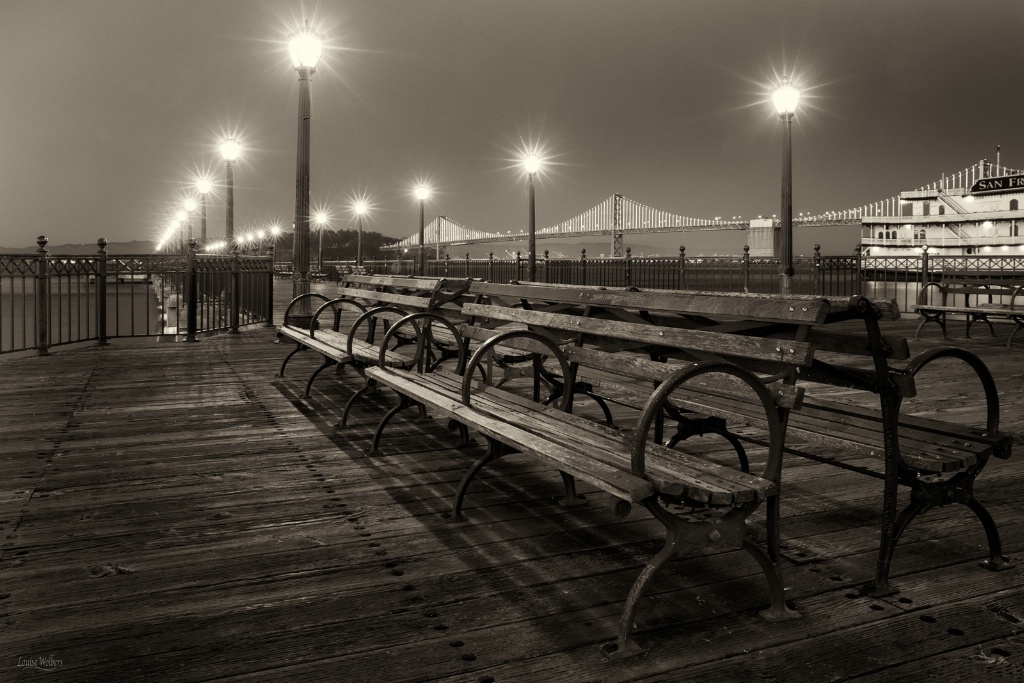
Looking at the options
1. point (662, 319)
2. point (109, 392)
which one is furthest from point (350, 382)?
point (662, 319)

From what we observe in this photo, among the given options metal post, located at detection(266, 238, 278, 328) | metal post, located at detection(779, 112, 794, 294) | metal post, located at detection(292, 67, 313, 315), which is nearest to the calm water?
metal post, located at detection(266, 238, 278, 328)

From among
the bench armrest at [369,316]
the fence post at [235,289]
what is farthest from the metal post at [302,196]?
the bench armrest at [369,316]

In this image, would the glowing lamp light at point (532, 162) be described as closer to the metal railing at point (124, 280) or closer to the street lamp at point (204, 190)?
the street lamp at point (204, 190)

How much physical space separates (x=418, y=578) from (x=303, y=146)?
8.75 m

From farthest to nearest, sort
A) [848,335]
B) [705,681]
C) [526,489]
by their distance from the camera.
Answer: [526,489], [848,335], [705,681]

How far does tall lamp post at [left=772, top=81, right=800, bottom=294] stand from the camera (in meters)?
14.2

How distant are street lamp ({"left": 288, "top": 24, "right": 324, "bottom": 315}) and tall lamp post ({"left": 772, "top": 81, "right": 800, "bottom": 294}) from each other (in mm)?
7874

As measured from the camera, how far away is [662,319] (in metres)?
4.38

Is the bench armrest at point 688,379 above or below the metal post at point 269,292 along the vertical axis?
below

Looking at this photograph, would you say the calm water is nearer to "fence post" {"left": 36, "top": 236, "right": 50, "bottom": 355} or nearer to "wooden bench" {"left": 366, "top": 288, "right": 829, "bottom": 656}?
"fence post" {"left": 36, "top": 236, "right": 50, "bottom": 355}

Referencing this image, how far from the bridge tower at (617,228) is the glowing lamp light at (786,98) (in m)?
37.3

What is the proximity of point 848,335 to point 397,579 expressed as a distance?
1771mm

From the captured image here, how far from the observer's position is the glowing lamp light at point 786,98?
1442 cm

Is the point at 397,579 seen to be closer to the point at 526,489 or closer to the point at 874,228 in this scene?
the point at 526,489
